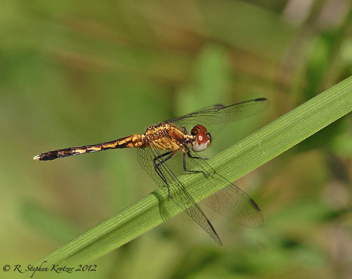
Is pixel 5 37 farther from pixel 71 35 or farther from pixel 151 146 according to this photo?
pixel 151 146

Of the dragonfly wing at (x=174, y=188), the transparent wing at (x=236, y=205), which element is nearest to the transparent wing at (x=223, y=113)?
the dragonfly wing at (x=174, y=188)

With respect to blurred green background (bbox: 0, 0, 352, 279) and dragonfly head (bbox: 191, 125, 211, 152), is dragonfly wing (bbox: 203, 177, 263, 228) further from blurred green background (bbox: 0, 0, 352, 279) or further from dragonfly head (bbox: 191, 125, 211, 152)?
blurred green background (bbox: 0, 0, 352, 279)

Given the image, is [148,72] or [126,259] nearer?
[126,259]

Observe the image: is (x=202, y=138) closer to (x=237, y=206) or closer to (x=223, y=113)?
(x=223, y=113)

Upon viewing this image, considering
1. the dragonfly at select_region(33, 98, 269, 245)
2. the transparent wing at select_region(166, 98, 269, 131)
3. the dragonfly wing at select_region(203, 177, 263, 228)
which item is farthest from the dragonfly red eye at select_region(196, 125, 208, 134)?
the dragonfly wing at select_region(203, 177, 263, 228)

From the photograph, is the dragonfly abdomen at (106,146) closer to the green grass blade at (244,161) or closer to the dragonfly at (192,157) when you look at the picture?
the dragonfly at (192,157)

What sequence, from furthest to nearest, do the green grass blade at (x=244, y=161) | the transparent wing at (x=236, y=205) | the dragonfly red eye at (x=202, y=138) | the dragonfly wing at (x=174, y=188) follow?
the dragonfly red eye at (x=202, y=138) → the transparent wing at (x=236, y=205) → the dragonfly wing at (x=174, y=188) → the green grass blade at (x=244, y=161)

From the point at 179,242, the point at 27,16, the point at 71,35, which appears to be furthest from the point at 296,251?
the point at 27,16

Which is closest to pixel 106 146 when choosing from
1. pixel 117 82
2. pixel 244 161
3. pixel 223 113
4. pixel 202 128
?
pixel 202 128
